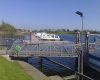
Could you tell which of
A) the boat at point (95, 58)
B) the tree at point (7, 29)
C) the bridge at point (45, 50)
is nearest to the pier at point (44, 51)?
the bridge at point (45, 50)

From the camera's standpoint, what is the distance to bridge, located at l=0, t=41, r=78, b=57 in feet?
178

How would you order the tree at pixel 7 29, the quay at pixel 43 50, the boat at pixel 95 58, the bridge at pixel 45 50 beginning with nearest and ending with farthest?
the boat at pixel 95 58 < the quay at pixel 43 50 < the bridge at pixel 45 50 < the tree at pixel 7 29

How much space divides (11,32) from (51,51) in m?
126

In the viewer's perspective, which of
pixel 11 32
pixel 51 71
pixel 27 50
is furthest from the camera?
pixel 11 32

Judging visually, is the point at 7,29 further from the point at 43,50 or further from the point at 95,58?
the point at 95,58

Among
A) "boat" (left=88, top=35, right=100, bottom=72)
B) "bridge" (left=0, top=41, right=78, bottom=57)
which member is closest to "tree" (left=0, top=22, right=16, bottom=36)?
"bridge" (left=0, top=41, right=78, bottom=57)

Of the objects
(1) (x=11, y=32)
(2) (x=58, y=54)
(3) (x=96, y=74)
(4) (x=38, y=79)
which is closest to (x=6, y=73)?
(4) (x=38, y=79)

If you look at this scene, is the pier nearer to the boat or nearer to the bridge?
the bridge

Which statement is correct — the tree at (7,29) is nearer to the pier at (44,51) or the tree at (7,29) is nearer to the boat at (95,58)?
the pier at (44,51)

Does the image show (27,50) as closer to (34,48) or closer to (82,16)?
(34,48)

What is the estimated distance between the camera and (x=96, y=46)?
55.4 metres

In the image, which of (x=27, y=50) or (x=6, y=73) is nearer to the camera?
(x=6, y=73)

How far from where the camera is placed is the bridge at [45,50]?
5417cm

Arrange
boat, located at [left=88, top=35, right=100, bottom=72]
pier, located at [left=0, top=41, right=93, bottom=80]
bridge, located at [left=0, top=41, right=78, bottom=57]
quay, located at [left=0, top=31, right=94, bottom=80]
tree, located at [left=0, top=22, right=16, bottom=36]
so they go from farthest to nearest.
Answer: tree, located at [left=0, top=22, right=16, bottom=36] < bridge, located at [left=0, top=41, right=78, bottom=57] < pier, located at [left=0, top=41, right=93, bottom=80] < quay, located at [left=0, top=31, right=94, bottom=80] < boat, located at [left=88, top=35, right=100, bottom=72]
